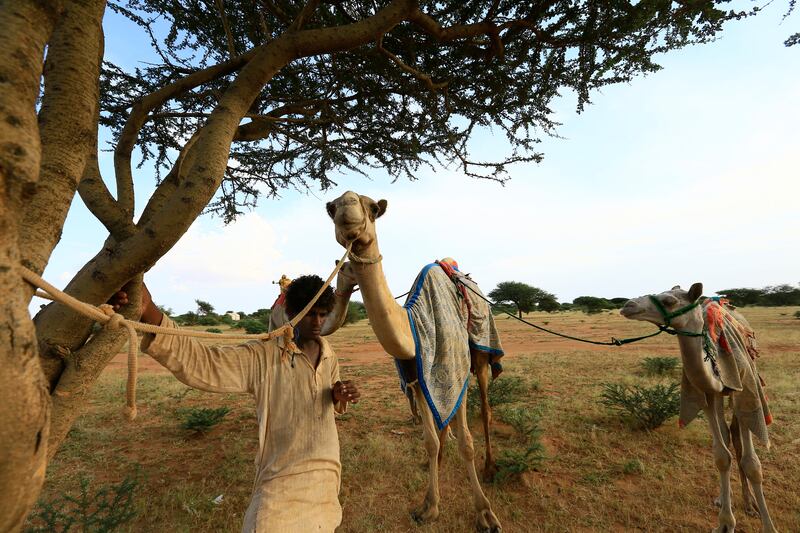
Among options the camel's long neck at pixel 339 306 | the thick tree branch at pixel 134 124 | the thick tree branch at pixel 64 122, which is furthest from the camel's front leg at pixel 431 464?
the thick tree branch at pixel 64 122

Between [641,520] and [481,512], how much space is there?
1.47m

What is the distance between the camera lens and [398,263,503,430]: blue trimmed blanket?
3.30 metres

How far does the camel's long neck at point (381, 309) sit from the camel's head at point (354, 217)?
4.0 inches

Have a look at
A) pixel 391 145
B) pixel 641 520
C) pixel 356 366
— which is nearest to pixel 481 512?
pixel 641 520

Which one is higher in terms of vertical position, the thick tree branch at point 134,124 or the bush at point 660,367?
the thick tree branch at point 134,124

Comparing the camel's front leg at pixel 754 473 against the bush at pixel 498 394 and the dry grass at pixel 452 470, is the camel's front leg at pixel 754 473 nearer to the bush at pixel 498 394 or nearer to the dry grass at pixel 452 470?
the dry grass at pixel 452 470

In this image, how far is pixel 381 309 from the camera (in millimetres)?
2658

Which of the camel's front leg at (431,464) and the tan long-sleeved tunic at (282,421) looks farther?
the camel's front leg at (431,464)

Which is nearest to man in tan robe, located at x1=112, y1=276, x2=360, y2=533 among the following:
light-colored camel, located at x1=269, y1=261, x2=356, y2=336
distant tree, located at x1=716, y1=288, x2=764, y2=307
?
light-colored camel, located at x1=269, y1=261, x2=356, y2=336

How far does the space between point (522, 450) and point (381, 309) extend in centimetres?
342

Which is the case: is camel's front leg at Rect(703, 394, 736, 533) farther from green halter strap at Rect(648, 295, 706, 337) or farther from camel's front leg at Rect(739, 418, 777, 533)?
green halter strap at Rect(648, 295, 706, 337)

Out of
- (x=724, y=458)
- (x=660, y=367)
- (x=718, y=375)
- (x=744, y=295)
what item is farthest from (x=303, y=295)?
(x=744, y=295)

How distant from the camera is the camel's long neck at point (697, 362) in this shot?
3236 millimetres

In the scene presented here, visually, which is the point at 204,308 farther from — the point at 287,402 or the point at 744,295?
the point at 744,295
